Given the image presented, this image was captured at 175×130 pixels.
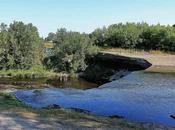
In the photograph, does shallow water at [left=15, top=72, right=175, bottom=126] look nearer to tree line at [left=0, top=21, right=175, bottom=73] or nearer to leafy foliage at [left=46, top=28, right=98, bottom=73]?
leafy foliage at [left=46, top=28, right=98, bottom=73]

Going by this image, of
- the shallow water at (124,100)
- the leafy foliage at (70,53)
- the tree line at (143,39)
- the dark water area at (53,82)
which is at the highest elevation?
the tree line at (143,39)

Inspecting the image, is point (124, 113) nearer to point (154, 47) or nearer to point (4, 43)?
point (4, 43)

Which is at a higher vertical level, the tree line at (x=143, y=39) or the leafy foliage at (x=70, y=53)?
the tree line at (x=143, y=39)

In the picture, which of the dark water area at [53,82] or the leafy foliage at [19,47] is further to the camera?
the leafy foliage at [19,47]

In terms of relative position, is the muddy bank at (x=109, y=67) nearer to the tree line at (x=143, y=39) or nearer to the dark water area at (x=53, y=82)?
the dark water area at (x=53, y=82)

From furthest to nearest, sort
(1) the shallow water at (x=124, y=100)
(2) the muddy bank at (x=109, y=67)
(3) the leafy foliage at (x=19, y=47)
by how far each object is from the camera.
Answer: (2) the muddy bank at (x=109, y=67)
(3) the leafy foliage at (x=19, y=47)
(1) the shallow water at (x=124, y=100)

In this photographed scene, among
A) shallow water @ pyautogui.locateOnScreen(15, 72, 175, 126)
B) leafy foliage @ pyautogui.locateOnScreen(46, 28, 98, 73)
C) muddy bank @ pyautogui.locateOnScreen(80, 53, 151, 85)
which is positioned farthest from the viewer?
leafy foliage @ pyautogui.locateOnScreen(46, 28, 98, 73)

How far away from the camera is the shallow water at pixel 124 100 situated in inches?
1270

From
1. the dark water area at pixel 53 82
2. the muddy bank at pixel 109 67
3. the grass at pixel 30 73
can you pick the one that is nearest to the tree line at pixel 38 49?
the grass at pixel 30 73

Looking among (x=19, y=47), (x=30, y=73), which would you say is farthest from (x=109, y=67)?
(x=19, y=47)

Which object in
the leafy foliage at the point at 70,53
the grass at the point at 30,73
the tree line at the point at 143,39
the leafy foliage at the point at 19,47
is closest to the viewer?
the grass at the point at 30,73

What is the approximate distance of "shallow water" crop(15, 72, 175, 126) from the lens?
32.2 meters

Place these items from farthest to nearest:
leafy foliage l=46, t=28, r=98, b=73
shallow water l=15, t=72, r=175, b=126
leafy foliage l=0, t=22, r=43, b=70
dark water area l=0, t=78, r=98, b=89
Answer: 1. leafy foliage l=46, t=28, r=98, b=73
2. leafy foliage l=0, t=22, r=43, b=70
3. dark water area l=0, t=78, r=98, b=89
4. shallow water l=15, t=72, r=175, b=126

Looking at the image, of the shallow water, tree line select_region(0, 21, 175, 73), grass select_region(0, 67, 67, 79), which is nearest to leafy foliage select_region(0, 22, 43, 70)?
tree line select_region(0, 21, 175, 73)
